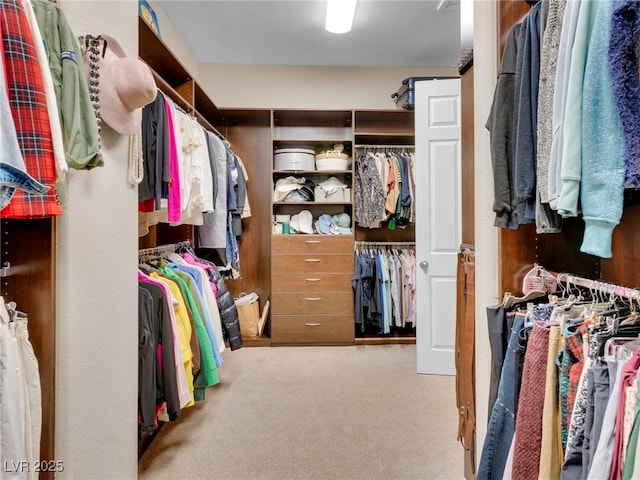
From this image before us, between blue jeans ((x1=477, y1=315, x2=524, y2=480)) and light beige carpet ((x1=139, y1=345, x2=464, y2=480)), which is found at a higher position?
blue jeans ((x1=477, y1=315, x2=524, y2=480))

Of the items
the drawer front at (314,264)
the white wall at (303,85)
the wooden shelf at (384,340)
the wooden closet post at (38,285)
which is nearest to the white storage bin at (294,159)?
the white wall at (303,85)

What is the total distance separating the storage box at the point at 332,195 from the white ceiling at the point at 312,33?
1.30 metres

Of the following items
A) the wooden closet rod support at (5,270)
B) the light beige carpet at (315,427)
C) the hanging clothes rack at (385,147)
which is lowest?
the light beige carpet at (315,427)

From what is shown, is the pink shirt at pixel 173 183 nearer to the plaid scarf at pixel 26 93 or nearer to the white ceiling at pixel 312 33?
the plaid scarf at pixel 26 93

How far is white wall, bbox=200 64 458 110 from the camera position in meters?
3.51

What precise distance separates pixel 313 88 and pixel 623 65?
3170 mm

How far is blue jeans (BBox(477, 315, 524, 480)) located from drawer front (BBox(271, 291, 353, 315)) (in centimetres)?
211

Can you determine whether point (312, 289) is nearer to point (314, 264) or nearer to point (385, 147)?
point (314, 264)

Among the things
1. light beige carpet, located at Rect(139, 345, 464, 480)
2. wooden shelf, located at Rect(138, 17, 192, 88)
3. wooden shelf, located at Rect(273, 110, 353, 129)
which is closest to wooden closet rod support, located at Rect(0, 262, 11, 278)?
light beige carpet, located at Rect(139, 345, 464, 480)

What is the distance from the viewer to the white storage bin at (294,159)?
3.23m

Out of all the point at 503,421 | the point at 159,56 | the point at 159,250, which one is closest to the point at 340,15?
the point at 159,56

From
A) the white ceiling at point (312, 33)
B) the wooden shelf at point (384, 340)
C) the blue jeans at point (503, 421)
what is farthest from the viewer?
the wooden shelf at point (384, 340)

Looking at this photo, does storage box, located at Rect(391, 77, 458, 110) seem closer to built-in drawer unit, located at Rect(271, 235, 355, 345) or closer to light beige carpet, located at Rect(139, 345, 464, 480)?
built-in drawer unit, located at Rect(271, 235, 355, 345)

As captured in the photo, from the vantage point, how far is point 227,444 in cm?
Result: 180
